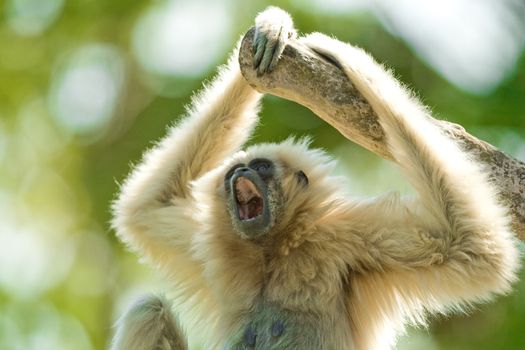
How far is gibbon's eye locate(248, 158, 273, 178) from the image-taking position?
7918mm

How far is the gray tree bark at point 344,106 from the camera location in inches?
289

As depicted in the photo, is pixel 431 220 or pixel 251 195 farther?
pixel 251 195

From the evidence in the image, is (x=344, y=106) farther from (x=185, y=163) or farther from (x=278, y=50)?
(x=185, y=163)

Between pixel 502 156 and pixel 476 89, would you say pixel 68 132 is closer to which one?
pixel 476 89

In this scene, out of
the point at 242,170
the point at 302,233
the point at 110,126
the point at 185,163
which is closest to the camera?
the point at 302,233

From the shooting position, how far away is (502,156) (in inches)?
293

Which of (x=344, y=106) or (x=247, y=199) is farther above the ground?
(x=344, y=106)

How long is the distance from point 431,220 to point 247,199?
1509mm

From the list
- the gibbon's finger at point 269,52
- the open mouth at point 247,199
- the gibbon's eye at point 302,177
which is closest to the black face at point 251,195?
the open mouth at point 247,199

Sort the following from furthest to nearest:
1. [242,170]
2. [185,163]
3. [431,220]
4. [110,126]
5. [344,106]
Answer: [110,126] → [185,163] → [242,170] → [344,106] → [431,220]

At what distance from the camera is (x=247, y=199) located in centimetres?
792

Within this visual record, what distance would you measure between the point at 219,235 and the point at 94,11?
44.0 ft

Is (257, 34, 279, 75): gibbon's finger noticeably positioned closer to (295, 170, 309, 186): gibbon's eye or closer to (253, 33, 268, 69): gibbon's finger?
(253, 33, 268, 69): gibbon's finger

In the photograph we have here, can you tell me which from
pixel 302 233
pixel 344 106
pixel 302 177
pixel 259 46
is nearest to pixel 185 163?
pixel 302 177
